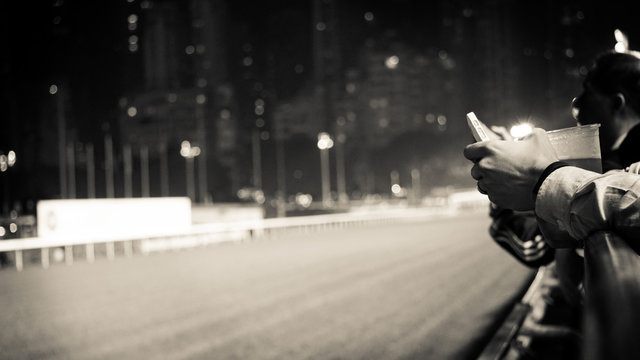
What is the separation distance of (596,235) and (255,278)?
29.2 feet

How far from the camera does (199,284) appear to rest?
908cm

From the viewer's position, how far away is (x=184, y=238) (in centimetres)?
2009

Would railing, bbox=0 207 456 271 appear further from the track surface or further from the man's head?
the man's head

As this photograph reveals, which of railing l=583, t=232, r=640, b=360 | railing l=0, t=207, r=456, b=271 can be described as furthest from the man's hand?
railing l=0, t=207, r=456, b=271

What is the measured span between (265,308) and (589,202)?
6096 millimetres

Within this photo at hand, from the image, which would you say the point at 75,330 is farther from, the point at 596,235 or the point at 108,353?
the point at 596,235

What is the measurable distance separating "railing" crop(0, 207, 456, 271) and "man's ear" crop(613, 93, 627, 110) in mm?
15067

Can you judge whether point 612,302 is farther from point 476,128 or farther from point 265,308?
point 265,308

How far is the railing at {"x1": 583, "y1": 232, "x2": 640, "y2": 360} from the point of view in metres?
0.79

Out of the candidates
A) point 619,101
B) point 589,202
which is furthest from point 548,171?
point 619,101

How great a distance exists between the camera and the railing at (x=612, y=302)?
793mm

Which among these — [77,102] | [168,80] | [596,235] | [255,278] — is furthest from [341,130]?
[596,235]

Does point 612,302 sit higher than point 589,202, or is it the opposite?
point 589,202

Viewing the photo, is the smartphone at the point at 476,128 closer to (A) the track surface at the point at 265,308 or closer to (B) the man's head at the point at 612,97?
(B) the man's head at the point at 612,97
